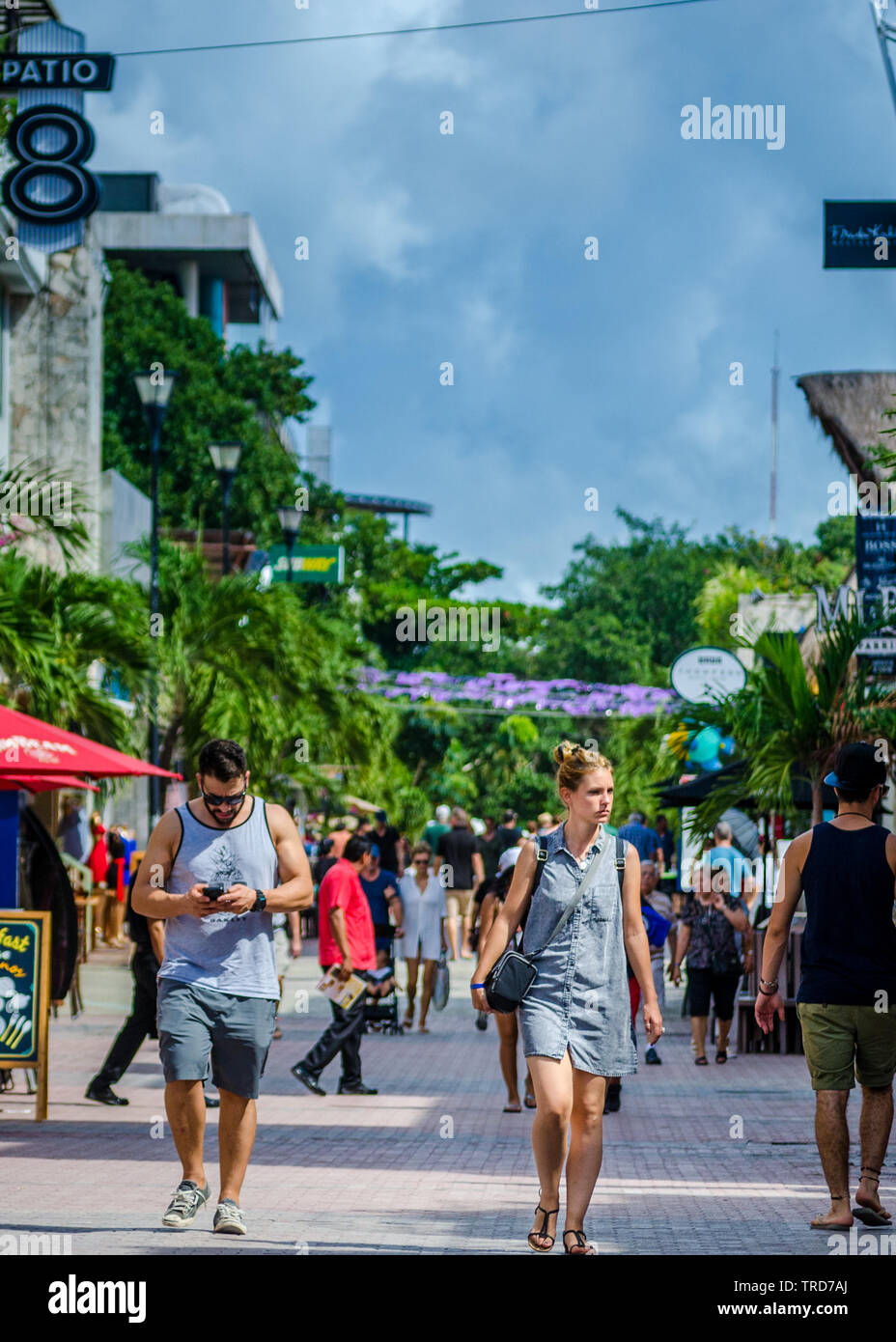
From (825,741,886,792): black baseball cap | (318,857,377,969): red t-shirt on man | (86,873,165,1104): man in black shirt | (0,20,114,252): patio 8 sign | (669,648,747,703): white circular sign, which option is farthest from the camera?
(669,648,747,703): white circular sign

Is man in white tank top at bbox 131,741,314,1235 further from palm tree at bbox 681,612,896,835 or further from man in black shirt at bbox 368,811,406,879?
man in black shirt at bbox 368,811,406,879

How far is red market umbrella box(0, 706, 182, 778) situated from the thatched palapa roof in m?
9.83

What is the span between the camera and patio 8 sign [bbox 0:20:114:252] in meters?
16.6

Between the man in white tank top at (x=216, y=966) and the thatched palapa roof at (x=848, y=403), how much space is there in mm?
13550

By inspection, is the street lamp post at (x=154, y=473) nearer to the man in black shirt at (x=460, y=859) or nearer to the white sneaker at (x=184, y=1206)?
the man in black shirt at (x=460, y=859)

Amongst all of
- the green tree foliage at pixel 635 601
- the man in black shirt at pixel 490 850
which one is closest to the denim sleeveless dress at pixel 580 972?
the man in black shirt at pixel 490 850

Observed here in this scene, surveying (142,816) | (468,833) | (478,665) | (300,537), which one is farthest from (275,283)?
(468,833)

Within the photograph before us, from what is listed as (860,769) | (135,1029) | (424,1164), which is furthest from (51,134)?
(860,769)

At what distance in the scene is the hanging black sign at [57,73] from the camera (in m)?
16.5

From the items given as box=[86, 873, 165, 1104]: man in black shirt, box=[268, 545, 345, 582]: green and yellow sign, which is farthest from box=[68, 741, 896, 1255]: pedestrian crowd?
box=[268, 545, 345, 582]: green and yellow sign

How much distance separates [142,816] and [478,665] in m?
34.8

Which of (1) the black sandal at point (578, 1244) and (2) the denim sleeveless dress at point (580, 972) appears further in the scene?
(2) the denim sleeveless dress at point (580, 972)

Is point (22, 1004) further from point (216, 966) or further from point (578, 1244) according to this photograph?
point (578, 1244)
